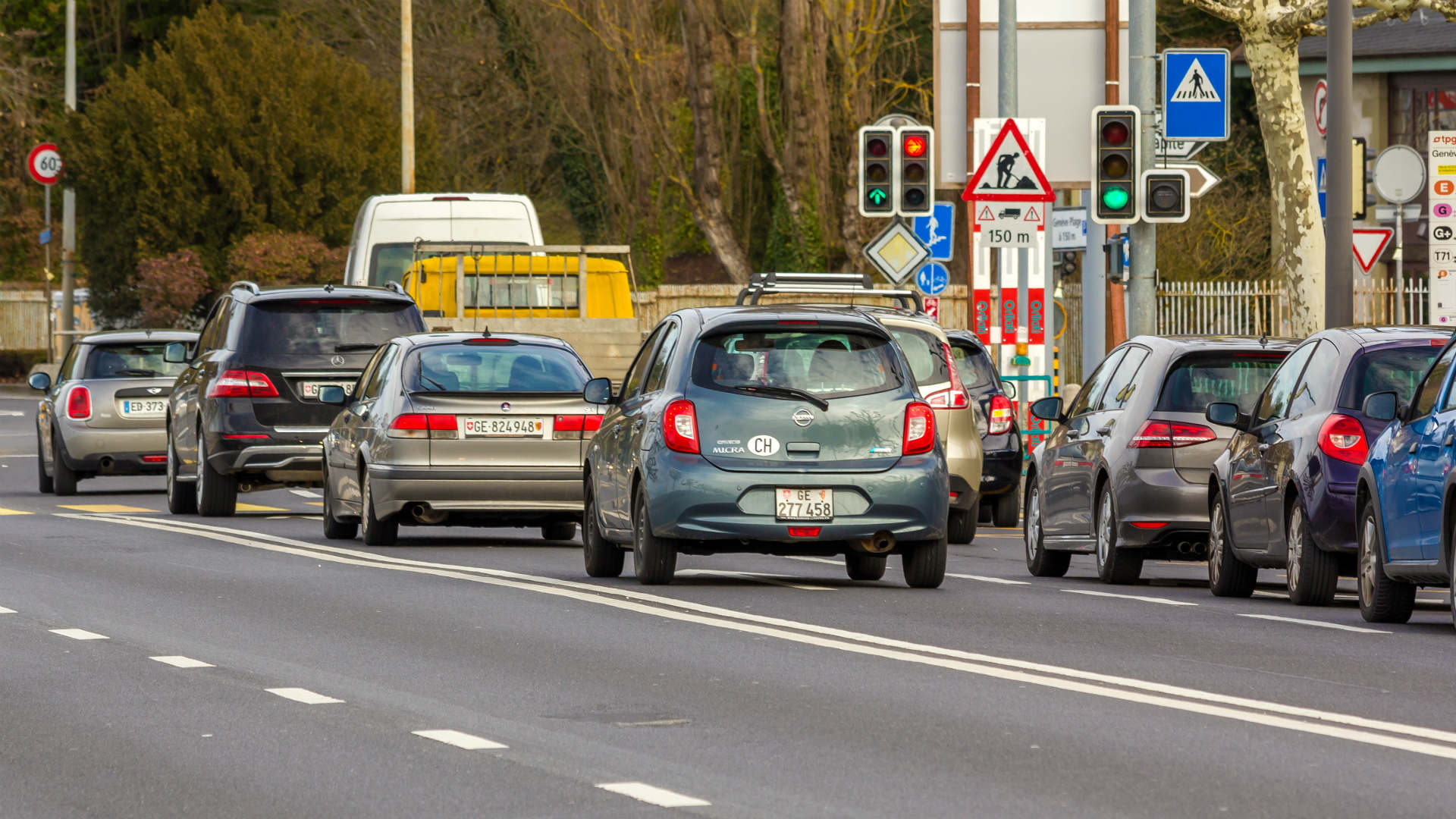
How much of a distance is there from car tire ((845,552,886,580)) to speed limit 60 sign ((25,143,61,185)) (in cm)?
4750

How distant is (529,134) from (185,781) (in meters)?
59.9

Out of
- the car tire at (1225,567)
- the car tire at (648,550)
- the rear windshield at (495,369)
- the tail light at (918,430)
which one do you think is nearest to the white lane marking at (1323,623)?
the car tire at (1225,567)

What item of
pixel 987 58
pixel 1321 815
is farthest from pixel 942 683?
pixel 987 58

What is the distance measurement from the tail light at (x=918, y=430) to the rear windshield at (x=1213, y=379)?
6.43 ft

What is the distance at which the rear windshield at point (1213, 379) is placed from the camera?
52.3ft

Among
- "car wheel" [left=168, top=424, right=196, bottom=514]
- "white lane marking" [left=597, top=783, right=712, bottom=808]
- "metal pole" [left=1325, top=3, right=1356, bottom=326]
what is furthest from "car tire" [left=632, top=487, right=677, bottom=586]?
"car wheel" [left=168, top=424, right=196, bottom=514]

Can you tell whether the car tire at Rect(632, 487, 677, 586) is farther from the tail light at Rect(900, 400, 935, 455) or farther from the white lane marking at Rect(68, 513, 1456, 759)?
the tail light at Rect(900, 400, 935, 455)

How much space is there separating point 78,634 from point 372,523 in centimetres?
611

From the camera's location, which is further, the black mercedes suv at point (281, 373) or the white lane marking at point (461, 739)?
the black mercedes suv at point (281, 373)

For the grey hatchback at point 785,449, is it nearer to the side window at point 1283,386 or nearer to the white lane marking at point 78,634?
the side window at point 1283,386

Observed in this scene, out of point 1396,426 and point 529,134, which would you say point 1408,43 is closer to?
point 529,134

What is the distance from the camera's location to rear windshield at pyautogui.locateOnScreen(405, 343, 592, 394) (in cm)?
1894

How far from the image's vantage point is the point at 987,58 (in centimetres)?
3106

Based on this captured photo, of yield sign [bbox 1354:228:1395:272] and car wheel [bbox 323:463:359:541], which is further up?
yield sign [bbox 1354:228:1395:272]
